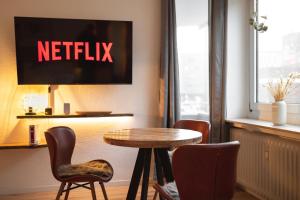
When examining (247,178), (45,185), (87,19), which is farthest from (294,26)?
(45,185)

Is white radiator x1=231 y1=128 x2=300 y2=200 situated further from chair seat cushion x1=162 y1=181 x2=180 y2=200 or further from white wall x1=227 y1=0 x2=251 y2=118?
chair seat cushion x1=162 y1=181 x2=180 y2=200

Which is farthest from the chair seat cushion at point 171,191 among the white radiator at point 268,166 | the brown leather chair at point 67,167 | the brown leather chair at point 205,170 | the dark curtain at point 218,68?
the dark curtain at point 218,68

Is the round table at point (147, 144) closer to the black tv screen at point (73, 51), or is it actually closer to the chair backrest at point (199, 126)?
the chair backrest at point (199, 126)

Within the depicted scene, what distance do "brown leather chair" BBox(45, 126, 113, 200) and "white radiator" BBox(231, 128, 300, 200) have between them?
1546 millimetres

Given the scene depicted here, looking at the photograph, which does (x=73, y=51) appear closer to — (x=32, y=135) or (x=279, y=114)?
(x=32, y=135)

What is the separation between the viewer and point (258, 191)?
136 inches

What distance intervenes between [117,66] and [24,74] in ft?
3.41

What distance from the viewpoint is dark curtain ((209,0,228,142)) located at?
3906 mm

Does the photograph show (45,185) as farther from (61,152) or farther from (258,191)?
(258,191)

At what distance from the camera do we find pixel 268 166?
10.6 ft

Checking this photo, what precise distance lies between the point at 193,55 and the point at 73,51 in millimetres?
1479

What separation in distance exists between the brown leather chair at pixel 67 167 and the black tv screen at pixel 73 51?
2.72ft

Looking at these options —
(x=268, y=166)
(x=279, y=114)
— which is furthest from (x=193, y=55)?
(x=268, y=166)

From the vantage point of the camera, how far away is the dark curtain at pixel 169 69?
391 centimetres
